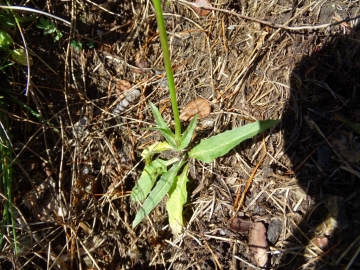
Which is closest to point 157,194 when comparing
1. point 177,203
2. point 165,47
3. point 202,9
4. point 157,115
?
point 177,203

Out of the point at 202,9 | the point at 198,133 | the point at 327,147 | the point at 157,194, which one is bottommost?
the point at 157,194

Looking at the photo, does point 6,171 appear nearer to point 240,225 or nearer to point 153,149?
point 153,149

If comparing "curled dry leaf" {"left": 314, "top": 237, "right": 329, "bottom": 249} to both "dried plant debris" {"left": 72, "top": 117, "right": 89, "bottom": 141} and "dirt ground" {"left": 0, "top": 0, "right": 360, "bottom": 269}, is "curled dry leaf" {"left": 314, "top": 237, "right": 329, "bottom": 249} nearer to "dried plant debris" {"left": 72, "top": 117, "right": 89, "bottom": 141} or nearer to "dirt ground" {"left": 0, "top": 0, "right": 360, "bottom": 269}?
"dirt ground" {"left": 0, "top": 0, "right": 360, "bottom": 269}

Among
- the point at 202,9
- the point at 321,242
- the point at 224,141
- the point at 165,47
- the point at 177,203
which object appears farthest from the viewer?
the point at 202,9

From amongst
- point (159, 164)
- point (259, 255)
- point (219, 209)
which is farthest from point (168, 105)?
point (259, 255)

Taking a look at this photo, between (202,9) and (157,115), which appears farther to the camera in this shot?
(202,9)

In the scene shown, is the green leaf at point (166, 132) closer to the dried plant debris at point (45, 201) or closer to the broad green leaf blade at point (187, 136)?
the broad green leaf blade at point (187, 136)

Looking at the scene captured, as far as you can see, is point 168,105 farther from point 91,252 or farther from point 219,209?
point 91,252

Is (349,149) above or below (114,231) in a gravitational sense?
above

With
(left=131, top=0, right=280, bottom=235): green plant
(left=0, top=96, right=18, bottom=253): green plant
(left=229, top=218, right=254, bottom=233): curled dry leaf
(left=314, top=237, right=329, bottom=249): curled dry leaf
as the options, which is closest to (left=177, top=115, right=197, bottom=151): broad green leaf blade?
(left=131, top=0, right=280, bottom=235): green plant
